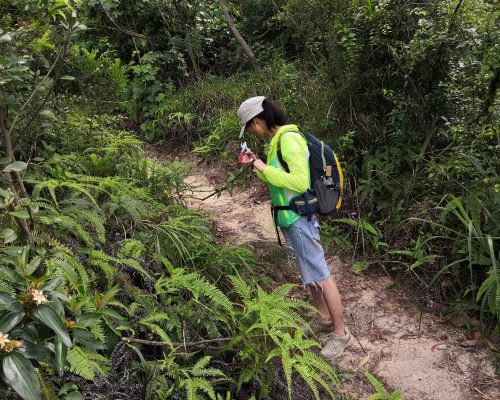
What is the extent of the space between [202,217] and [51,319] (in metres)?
3.52

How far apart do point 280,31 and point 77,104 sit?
17.6ft

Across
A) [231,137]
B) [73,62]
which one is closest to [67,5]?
[73,62]

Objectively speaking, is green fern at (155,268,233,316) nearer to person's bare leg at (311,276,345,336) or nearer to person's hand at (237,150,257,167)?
person's bare leg at (311,276,345,336)

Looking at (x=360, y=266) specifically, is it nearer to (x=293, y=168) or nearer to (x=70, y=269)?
(x=293, y=168)

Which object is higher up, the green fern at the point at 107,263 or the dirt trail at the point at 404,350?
the green fern at the point at 107,263

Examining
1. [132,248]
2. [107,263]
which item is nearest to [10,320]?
[107,263]

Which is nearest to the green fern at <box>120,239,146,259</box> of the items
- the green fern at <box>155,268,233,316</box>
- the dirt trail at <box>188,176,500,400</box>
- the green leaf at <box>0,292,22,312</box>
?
the green fern at <box>155,268,233,316</box>

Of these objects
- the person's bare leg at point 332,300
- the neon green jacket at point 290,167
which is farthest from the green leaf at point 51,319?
the person's bare leg at point 332,300

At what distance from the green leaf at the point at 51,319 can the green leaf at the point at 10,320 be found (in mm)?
47

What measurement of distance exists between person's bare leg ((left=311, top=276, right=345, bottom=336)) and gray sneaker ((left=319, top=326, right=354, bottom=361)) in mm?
42

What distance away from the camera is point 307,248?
11.6 feet

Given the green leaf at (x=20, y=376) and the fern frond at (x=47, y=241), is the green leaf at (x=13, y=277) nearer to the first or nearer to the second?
the green leaf at (x=20, y=376)

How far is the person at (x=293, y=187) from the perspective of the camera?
3295 mm

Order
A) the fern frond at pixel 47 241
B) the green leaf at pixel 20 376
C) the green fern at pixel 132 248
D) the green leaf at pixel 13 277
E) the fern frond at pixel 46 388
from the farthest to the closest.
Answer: the green fern at pixel 132 248, the fern frond at pixel 47 241, the fern frond at pixel 46 388, the green leaf at pixel 13 277, the green leaf at pixel 20 376
